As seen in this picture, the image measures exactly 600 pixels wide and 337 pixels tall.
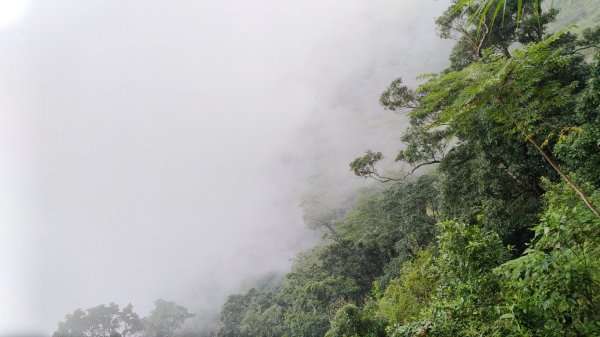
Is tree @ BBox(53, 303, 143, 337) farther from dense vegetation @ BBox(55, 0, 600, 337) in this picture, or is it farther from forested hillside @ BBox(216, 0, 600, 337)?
forested hillside @ BBox(216, 0, 600, 337)

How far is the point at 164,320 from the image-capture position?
55250 mm

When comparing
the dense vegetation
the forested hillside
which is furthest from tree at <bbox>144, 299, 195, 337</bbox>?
the forested hillside

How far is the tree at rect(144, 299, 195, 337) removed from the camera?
54.7 m

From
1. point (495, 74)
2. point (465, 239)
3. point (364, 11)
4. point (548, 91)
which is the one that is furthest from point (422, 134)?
point (364, 11)

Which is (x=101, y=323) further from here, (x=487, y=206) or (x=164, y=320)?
(x=487, y=206)

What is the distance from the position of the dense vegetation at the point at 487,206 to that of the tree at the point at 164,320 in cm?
2660

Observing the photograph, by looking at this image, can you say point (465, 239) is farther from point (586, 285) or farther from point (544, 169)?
point (544, 169)

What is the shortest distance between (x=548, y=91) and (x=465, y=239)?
3.73 metres

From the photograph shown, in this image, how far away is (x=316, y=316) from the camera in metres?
24.7

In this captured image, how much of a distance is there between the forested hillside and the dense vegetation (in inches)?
1.1

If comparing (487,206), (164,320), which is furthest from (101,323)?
(487,206)

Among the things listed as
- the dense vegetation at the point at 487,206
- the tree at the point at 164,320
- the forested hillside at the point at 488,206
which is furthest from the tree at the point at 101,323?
the forested hillside at the point at 488,206

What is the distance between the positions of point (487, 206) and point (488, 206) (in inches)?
1.8

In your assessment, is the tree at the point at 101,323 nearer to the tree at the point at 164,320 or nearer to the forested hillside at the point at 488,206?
the tree at the point at 164,320
